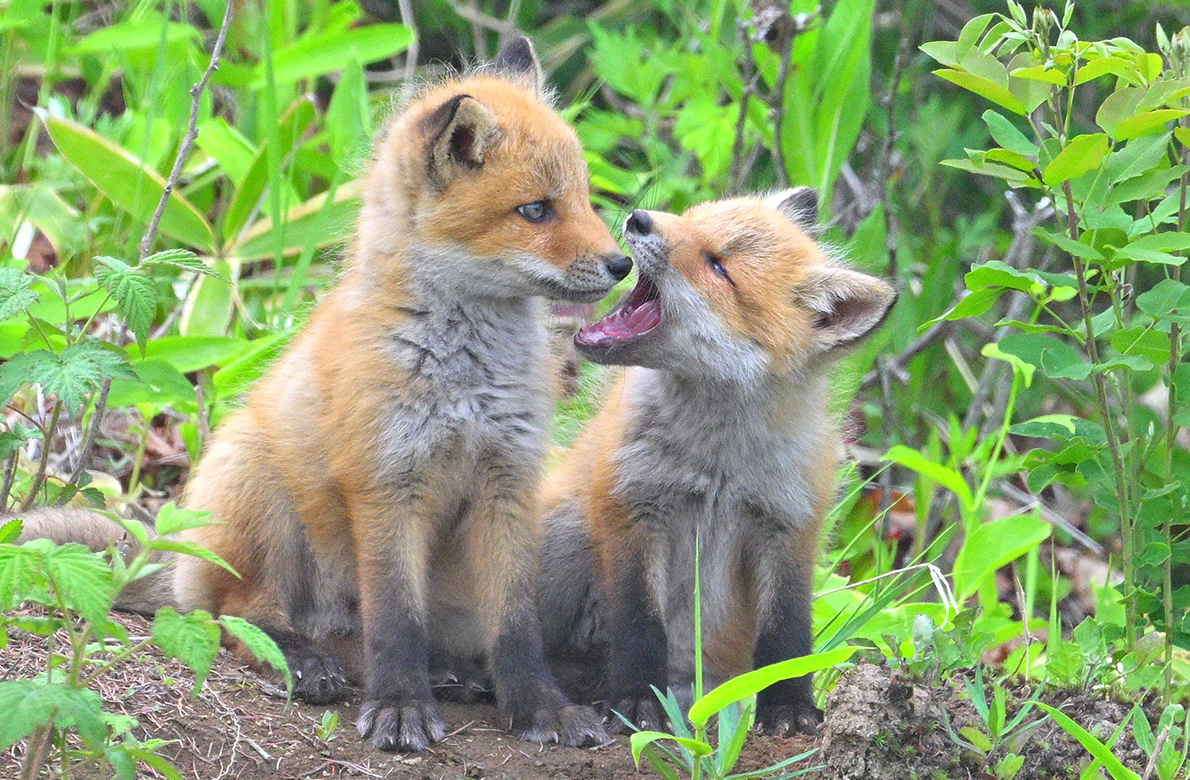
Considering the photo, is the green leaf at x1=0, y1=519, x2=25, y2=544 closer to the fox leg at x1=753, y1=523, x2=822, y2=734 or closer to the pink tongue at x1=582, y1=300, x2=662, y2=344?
the pink tongue at x1=582, y1=300, x2=662, y2=344

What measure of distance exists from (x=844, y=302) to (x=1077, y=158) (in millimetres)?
806

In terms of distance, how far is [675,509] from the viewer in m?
3.57

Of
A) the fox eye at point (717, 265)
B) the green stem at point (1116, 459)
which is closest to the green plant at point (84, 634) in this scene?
the fox eye at point (717, 265)

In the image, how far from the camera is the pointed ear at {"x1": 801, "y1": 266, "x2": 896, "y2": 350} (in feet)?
11.4

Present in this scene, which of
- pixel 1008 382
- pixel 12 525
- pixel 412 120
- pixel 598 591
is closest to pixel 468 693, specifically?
pixel 598 591

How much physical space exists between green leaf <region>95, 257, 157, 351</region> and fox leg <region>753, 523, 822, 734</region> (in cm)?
179

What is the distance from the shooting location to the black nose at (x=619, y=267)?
11.3ft

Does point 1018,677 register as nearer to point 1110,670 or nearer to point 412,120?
point 1110,670

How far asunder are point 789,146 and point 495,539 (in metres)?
2.78

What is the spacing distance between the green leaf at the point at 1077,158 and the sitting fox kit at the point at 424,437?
3.65 feet

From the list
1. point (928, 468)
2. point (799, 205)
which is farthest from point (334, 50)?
point (928, 468)

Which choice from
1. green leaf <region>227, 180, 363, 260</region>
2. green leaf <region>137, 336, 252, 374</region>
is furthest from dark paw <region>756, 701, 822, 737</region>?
green leaf <region>227, 180, 363, 260</region>

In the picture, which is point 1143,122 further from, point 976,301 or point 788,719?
point 788,719

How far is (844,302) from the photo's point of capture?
358 cm
